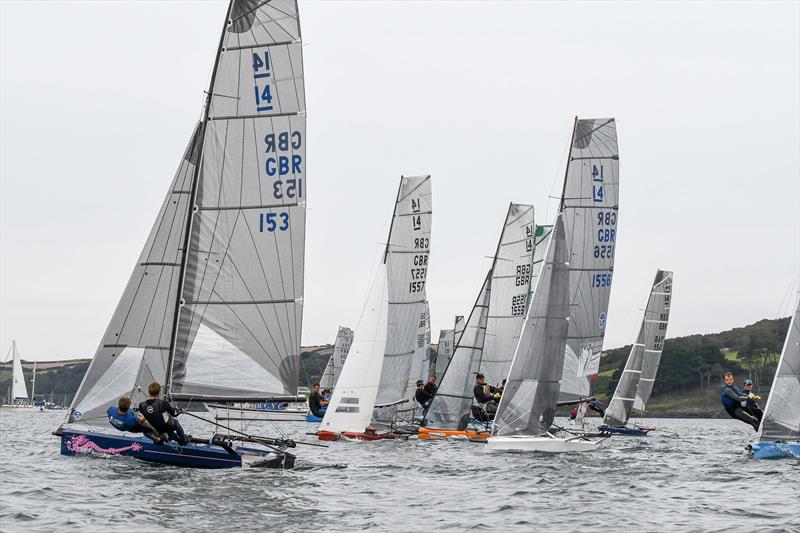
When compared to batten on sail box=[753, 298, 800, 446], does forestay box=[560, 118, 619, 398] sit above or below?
above

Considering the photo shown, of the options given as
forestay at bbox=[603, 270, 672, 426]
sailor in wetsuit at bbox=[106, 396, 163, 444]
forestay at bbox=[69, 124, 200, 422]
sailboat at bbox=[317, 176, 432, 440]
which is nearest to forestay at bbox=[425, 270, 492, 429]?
sailboat at bbox=[317, 176, 432, 440]

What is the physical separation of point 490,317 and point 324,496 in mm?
22200

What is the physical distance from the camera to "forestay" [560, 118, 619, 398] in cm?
3691

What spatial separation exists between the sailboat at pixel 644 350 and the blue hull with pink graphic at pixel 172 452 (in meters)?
31.9

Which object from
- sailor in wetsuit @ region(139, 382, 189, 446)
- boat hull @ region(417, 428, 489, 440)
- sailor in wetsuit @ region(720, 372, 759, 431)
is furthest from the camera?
boat hull @ region(417, 428, 489, 440)

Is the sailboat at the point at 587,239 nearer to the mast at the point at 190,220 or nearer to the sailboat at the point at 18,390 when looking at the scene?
the mast at the point at 190,220

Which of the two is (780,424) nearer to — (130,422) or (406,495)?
(406,495)

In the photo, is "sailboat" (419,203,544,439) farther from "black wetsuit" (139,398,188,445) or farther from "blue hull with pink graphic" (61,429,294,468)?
"black wetsuit" (139,398,188,445)

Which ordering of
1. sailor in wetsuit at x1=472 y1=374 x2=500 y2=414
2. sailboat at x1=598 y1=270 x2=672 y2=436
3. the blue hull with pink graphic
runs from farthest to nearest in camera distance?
1. sailboat at x1=598 y1=270 x2=672 y2=436
2. sailor in wetsuit at x1=472 y1=374 x2=500 y2=414
3. the blue hull with pink graphic

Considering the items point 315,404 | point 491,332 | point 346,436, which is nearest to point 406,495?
point 346,436

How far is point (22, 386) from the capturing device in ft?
462

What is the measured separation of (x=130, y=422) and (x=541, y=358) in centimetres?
1193

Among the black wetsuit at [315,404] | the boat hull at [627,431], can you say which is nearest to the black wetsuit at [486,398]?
the black wetsuit at [315,404]

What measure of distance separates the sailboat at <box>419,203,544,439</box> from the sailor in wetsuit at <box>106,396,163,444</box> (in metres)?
16.1
